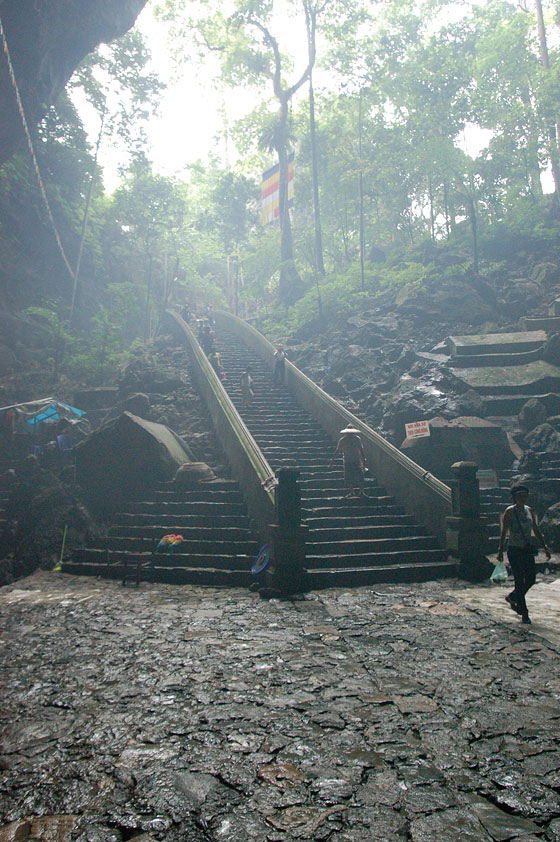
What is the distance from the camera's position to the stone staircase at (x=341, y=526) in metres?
8.95

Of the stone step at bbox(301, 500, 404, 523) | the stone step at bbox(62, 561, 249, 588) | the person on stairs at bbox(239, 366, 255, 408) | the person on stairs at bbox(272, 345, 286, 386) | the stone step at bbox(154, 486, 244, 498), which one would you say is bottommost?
the stone step at bbox(62, 561, 249, 588)

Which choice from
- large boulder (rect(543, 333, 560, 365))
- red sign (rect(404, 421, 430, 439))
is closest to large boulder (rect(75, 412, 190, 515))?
red sign (rect(404, 421, 430, 439))

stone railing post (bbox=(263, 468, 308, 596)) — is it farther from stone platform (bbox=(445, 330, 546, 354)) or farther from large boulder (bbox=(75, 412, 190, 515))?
stone platform (bbox=(445, 330, 546, 354))

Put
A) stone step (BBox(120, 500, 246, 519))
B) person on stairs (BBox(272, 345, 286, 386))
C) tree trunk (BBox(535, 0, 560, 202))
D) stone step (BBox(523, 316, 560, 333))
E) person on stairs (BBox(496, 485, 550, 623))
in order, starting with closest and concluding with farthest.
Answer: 1. person on stairs (BBox(496, 485, 550, 623))
2. stone step (BBox(120, 500, 246, 519))
3. person on stairs (BBox(272, 345, 286, 386))
4. stone step (BBox(523, 316, 560, 333))
5. tree trunk (BBox(535, 0, 560, 202))

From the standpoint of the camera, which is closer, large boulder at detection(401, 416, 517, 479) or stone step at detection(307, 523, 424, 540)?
stone step at detection(307, 523, 424, 540)

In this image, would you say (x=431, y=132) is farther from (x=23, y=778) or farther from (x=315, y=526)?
(x=23, y=778)

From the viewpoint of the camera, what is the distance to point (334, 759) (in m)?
3.61

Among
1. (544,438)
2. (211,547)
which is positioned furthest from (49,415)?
(544,438)

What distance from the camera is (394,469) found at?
11.7 meters

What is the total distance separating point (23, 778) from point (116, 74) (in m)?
39.8

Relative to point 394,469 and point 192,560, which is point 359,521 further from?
point 192,560

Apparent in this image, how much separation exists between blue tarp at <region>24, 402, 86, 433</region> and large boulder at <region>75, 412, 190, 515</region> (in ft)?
16.1

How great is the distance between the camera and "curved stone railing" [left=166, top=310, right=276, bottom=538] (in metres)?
9.87

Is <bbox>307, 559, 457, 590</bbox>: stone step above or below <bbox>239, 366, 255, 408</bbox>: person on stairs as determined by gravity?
below
